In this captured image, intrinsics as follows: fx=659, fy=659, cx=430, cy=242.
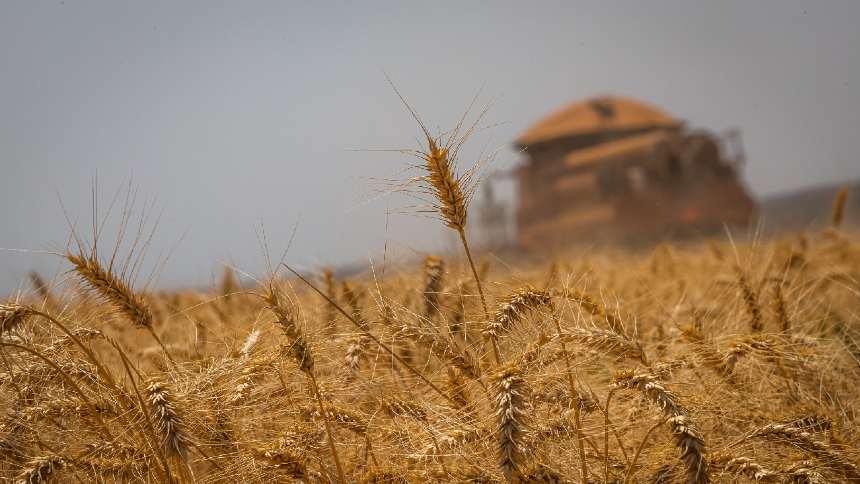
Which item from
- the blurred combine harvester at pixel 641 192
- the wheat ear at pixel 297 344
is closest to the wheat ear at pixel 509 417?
the wheat ear at pixel 297 344

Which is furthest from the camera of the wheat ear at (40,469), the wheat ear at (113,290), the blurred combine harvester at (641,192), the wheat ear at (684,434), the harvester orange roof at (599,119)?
the harvester orange roof at (599,119)

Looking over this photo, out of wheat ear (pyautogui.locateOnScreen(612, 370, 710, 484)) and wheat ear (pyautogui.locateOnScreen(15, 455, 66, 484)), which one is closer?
wheat ear (pyautogui.locateOnScreen(612, 370, 710, 484))

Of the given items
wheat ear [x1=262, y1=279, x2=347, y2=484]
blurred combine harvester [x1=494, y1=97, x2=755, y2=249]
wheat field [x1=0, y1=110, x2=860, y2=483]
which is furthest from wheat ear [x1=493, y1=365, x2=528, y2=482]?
blurred combine harvester [x1=494, y1=97, x2=755, y2=249]

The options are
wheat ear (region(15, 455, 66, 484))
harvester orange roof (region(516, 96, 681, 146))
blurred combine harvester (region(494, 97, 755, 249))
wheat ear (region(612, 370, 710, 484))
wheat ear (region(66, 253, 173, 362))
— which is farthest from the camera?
harvester orange roof (region(516, 96, 681, 146))

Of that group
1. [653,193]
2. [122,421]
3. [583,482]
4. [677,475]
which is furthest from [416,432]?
[653,193]

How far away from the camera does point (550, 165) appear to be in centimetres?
2759

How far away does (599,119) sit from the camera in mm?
29125

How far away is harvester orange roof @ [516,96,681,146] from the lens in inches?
1132

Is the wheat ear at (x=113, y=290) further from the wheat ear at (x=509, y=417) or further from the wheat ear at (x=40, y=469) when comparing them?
the wheat ear at (x=509, y=417)

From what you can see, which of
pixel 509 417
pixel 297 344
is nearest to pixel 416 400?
pixel 297 344

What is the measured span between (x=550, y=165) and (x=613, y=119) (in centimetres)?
408

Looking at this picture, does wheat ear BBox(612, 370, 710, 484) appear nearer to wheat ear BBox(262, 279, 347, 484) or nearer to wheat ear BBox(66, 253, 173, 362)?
wheat ear BBox(262, 279, 347, 484)

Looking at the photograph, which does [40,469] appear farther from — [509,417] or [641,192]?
[641,192]

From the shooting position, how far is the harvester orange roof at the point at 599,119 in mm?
28750
